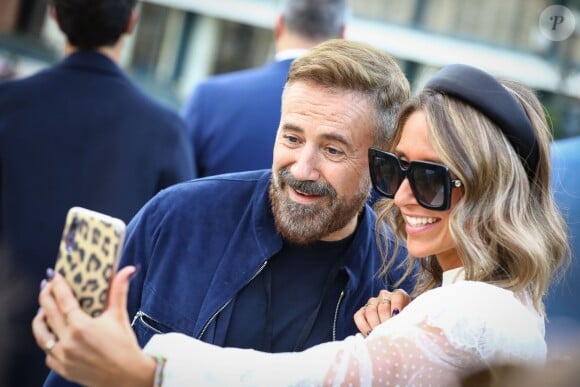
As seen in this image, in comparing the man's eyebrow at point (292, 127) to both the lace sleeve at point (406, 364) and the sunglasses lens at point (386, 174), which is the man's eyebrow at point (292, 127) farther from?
the lace sleeve at point (406, 364)

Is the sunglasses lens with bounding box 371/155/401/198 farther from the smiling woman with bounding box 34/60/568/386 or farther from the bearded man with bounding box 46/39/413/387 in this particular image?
the bearded man with bounding box 46/39/413/387

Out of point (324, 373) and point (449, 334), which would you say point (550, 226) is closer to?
point (449, 334)

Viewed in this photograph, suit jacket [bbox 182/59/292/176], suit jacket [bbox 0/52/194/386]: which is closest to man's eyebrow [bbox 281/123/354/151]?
suit jacket [bbox 0/52/194/386]

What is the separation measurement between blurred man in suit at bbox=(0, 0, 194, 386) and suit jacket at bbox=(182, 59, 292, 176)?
1.52ft

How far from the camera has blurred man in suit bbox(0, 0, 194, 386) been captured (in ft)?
11.0

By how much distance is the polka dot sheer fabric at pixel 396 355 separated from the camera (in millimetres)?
1739

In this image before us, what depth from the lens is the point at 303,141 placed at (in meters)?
2.71

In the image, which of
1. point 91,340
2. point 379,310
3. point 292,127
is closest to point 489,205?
point 379,310

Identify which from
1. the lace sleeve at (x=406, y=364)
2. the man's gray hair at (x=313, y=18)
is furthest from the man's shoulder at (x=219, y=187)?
the man's gray hair at (x=313, y=18)

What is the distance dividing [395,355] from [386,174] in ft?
2.03

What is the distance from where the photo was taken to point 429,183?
203 centimetres

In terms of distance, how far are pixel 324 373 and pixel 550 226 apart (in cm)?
74

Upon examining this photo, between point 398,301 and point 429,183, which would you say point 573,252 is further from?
point 429,183

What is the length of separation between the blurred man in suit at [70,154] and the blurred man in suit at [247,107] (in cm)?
47
